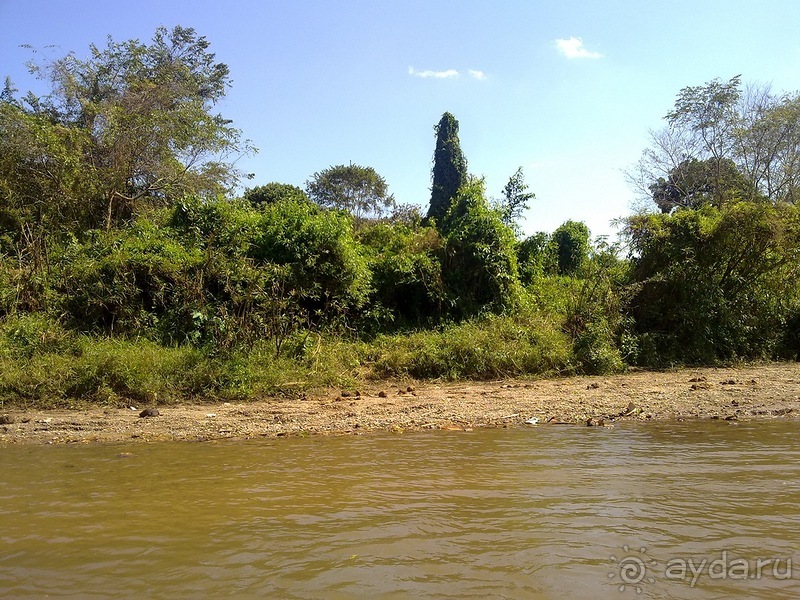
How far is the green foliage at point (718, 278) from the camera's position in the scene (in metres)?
11.5

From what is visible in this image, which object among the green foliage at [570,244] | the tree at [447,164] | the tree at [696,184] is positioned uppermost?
the tree at [447,164]

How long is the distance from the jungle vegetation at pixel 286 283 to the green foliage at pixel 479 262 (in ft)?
0.15

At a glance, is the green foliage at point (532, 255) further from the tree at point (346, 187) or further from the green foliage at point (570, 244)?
the tree at point (346, 187)

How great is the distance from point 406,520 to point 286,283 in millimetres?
7493

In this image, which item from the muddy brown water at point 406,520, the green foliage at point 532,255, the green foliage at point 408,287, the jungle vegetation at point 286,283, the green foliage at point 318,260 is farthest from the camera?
the green foliage at point 532,255

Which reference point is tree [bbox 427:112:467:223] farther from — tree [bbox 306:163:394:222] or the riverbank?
the riverbank

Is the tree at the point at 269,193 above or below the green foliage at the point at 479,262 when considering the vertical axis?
above

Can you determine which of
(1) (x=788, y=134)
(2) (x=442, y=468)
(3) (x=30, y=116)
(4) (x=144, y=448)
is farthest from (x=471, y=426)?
(1) (x=788, y=134)

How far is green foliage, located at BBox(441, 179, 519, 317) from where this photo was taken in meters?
11.9

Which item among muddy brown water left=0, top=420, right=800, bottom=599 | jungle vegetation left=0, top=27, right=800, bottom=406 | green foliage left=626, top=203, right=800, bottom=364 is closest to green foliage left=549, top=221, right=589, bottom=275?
jungle vegetation left=0, top=27, right=800, bottom=406

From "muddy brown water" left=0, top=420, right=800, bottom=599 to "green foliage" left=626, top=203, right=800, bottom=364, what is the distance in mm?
6426

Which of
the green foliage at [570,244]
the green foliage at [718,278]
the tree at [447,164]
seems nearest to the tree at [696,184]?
the green foliage at [570,244]

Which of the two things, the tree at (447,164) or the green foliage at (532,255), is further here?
the tree at (447,164)

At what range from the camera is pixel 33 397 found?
24.3 ft
